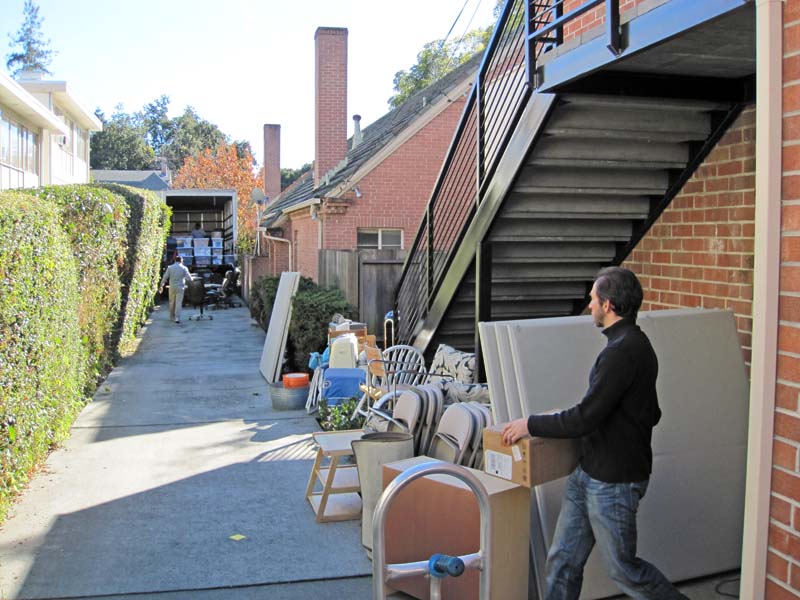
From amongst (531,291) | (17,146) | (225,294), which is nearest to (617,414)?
(531,291)

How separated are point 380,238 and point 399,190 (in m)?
1.06

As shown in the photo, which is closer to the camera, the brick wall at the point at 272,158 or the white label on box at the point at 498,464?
the white label on box at the point at 498,464

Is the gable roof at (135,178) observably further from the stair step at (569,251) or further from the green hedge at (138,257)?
the stair step at (569,251)

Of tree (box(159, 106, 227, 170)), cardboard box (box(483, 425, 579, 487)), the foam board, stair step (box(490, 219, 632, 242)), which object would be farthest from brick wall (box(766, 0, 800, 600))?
tree (box(159, 106, 227, 170))

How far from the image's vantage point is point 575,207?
6.36 meters

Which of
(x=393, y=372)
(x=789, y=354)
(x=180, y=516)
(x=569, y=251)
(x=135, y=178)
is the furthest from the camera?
(x=135, y=178)

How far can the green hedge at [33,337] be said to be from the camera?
18.6ft

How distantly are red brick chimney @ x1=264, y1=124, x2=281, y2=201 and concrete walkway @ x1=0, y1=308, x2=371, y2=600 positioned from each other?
2301 centimetres

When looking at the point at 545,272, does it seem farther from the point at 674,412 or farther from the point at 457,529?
the point at 457,529

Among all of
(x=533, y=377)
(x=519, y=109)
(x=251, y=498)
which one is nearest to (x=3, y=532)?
(x=251, y=498)

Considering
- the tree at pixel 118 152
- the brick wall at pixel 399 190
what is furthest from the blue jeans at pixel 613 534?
the tree at pixel 118 152

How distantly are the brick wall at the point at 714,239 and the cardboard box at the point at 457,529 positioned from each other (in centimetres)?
216

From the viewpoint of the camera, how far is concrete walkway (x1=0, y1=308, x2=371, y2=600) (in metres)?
4.78

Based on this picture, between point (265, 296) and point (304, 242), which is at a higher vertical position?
point (304, 242)
